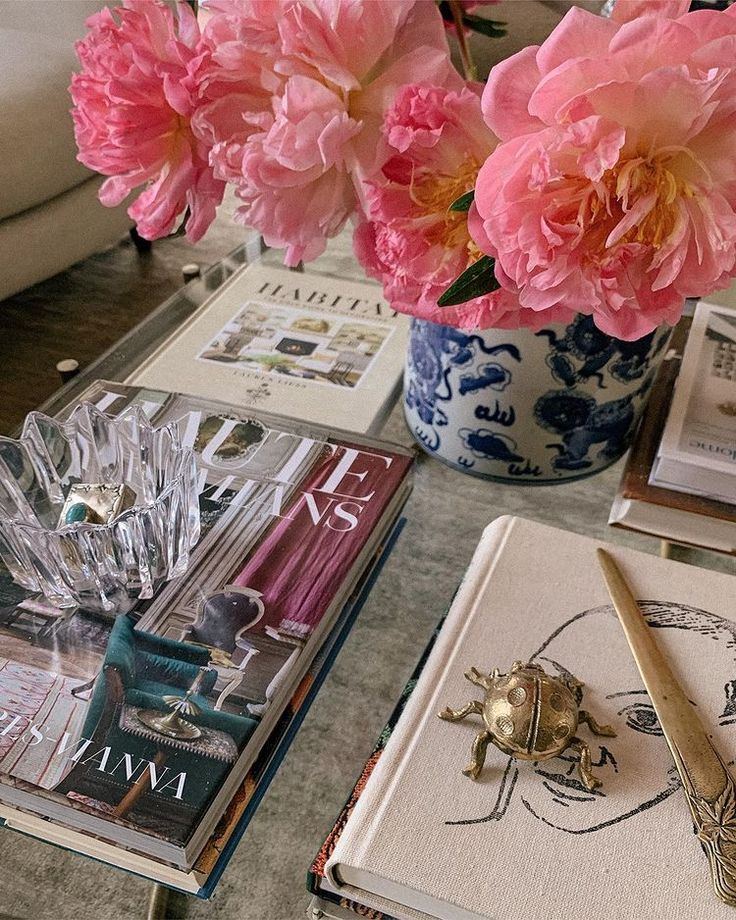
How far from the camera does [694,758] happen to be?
1.10ft

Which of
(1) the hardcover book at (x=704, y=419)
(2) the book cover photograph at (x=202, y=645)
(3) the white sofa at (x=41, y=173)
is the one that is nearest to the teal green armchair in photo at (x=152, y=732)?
(2) the book cover photograph at (x=202, y=645)

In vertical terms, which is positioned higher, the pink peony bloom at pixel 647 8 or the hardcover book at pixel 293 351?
the pink peony bloom at pixel 647 8

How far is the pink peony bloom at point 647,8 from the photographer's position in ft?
0.94

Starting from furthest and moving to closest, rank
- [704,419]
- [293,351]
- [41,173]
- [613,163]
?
1. [41,173]
2. [293,351]
3. [704,419]
4. [613,163]

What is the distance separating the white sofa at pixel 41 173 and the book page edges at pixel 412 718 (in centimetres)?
60

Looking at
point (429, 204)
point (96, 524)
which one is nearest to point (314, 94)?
point (429, 204)

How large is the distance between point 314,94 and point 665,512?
30cm

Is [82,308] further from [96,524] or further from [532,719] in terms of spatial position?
[532,719]

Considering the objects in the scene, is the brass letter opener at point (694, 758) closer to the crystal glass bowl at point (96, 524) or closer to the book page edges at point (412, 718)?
the book page edges at point (412, 718)

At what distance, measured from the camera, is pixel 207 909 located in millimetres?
383

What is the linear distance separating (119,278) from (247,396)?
401mm

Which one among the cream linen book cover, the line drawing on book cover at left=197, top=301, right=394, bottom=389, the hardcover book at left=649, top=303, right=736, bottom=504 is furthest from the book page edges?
the line drawing on book cover at left=197, top=301, right=394, bottom=389

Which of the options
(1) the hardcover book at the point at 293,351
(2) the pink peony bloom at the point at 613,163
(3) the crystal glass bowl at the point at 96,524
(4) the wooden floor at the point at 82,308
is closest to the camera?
(2) the pink peony bloom at the point at 613,163

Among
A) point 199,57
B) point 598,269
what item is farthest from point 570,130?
point 199,57
